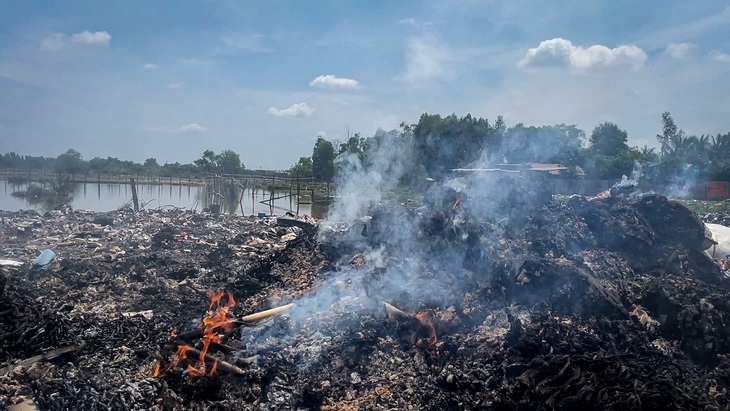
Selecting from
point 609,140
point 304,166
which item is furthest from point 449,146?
point 609,140

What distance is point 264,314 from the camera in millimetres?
6855

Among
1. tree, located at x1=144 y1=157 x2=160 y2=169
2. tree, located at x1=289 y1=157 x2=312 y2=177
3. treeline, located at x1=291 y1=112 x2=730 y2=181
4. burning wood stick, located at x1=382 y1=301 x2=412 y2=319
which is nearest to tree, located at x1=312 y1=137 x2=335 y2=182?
treeline, located at x1=291 y1=112 x2=730 y2=181

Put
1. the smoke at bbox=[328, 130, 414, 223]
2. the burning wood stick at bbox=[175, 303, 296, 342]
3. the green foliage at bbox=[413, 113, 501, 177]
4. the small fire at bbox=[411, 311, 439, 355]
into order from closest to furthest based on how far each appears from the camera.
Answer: the burning wood stick at bbox=[175, 303, 296, 342] → the small fire at bbox=[411, 311, 439, 355] → the smoke at bbox=[328, 130, 414, 223] → the green foliage at bbox=[413, 113, 501, 177]

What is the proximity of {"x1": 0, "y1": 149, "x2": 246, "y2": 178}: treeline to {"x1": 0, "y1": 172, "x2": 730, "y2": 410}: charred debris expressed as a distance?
38067 mm

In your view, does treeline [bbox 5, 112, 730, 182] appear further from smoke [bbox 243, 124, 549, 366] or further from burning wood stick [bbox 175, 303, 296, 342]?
burning wood stick [bbox 175, 303, 296, 342]

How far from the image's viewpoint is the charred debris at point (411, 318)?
5121 mm

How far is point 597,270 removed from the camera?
8766 mm

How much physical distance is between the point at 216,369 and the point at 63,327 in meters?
2.74

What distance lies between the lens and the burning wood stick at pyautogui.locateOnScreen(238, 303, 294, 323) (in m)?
6.70

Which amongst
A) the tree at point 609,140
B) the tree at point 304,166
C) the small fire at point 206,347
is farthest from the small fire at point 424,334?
the tree at point 609,140

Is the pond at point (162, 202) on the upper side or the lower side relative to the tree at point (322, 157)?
lower

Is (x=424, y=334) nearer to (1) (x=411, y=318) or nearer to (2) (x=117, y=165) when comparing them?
(1) (x=411, y=318)

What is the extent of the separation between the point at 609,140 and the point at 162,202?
36775mm

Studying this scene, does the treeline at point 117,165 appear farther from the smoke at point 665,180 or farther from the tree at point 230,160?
the smoke at point 665,180
